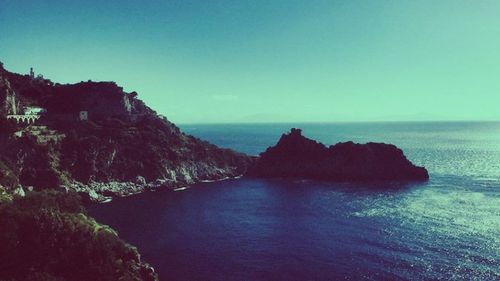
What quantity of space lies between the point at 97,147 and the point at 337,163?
82.9 metres

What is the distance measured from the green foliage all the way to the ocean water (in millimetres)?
8370

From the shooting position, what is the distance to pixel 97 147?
409 ft

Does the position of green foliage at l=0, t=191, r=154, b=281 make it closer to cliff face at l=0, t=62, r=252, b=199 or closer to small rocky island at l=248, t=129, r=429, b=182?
cliff face at l=0, t=62, r=252, b=199

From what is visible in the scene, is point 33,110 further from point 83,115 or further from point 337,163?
point 337,163

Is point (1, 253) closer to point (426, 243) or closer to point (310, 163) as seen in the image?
point (426, 243)

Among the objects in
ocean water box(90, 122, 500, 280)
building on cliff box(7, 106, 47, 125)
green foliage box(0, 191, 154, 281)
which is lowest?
ocean water box(90, 122, 500, 280)

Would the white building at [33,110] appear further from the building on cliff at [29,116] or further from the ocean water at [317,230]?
the ocean water at [317,230]

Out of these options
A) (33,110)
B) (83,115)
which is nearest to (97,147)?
(83,115)

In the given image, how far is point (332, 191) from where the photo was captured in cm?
12425

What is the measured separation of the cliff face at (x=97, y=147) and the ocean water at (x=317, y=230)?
40.4 ft

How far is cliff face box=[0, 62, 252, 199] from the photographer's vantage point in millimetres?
107438

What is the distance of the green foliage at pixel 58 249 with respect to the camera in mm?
50156

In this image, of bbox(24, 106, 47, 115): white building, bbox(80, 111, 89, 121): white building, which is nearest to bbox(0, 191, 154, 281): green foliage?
bbox(24, 106, 47, 115): white building

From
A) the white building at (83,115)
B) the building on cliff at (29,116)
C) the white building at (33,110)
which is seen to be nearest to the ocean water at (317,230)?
the building on cliff at (29,116)
